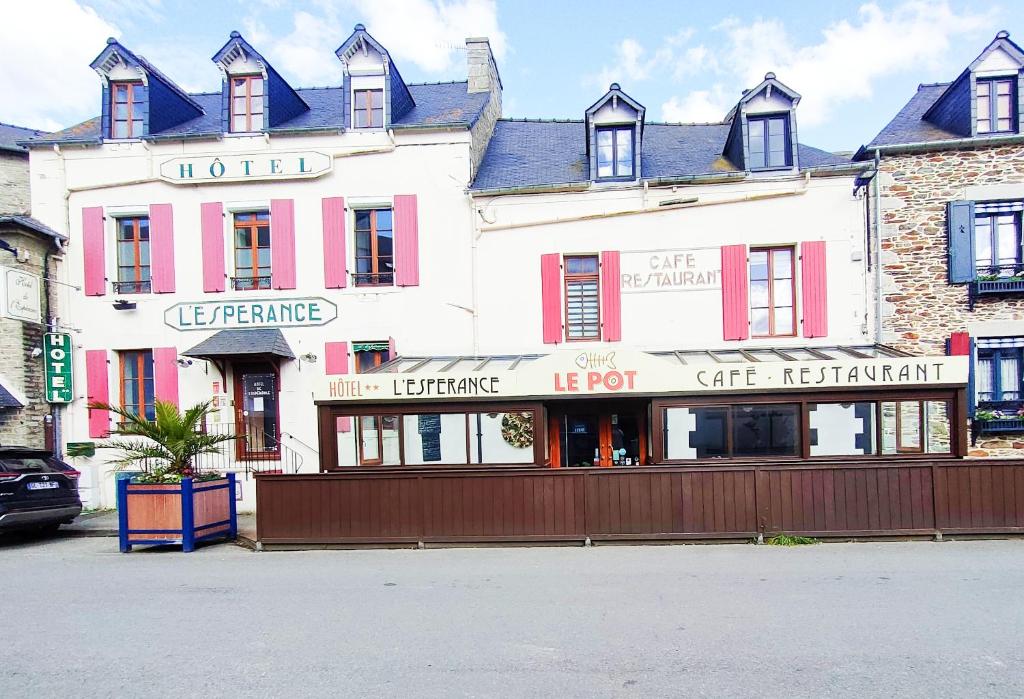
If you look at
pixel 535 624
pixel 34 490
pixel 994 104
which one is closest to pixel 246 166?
pixel 34 490

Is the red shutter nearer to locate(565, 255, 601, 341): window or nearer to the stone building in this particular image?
locate(565, 255, 601, 341): window

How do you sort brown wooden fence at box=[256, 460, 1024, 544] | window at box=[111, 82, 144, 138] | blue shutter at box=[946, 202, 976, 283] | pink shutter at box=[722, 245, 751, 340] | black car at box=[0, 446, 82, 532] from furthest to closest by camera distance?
window at box=[111, 82, 144, 138], pink shutter at box=[722, 245, 751, 340], blue shutter at box=[946, 202, 976, 283], black car at box=[0, 446, 82, 532], brown wooden fence at box=[256, 460, 1024, 544]

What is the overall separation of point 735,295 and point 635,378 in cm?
430

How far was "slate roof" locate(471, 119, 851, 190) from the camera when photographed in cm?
1296

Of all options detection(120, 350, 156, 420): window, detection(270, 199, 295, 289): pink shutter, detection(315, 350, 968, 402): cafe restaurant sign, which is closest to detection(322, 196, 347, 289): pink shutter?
detection(270, 199, 295, 289): pink shutter

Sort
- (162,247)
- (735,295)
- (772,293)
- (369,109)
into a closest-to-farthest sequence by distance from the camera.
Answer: (735,295) → (772,293) → (162,247) → (369,109)

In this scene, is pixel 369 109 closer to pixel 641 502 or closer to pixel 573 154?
pixel 573 154

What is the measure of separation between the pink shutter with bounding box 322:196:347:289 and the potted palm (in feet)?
12.8

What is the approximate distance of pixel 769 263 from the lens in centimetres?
1246

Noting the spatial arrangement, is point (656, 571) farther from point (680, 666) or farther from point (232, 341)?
point (232, 341)

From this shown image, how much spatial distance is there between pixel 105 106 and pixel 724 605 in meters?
15.1

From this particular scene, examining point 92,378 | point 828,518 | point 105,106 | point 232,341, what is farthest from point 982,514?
point 105,106

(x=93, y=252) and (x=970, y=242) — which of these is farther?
(x=93, y=252)

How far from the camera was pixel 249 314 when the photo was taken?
12.8 m
